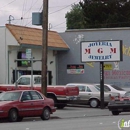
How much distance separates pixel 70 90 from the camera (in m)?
33.1

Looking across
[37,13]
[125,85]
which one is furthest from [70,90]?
[125,85]

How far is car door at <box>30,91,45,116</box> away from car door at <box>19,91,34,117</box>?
0.19m

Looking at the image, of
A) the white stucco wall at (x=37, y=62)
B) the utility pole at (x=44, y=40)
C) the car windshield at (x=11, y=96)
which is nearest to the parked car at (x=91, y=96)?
the utility pole at (x=44, y=40)

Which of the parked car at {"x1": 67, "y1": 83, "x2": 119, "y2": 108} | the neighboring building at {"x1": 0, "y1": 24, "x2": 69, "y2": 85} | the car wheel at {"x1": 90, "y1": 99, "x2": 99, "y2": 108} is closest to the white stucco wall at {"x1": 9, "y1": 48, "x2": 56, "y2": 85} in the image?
the neighboring building at {"x1": 0, "y1": 24, "x2": 69, "y2": 85}

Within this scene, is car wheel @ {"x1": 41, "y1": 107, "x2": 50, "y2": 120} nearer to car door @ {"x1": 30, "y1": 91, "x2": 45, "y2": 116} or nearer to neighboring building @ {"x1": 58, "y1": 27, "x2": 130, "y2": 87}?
car door @ {"x1": 30, "y1": 91, "x2": 45, "y2": 116}

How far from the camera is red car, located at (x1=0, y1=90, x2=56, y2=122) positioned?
24016 millimetres

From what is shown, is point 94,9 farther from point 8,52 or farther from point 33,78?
point 33,78

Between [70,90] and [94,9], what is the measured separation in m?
34.5

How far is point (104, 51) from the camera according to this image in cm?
3525

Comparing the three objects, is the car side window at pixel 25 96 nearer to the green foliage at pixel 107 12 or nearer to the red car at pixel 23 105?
the red car at pixel 23 105

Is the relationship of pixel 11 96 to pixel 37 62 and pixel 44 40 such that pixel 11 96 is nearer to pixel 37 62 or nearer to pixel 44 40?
pixel 44 40

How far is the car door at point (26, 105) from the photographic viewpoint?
24620 millimetres

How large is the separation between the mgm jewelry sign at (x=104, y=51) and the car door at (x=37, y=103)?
34.2 ft

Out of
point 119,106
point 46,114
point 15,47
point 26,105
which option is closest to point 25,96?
point 26,105
